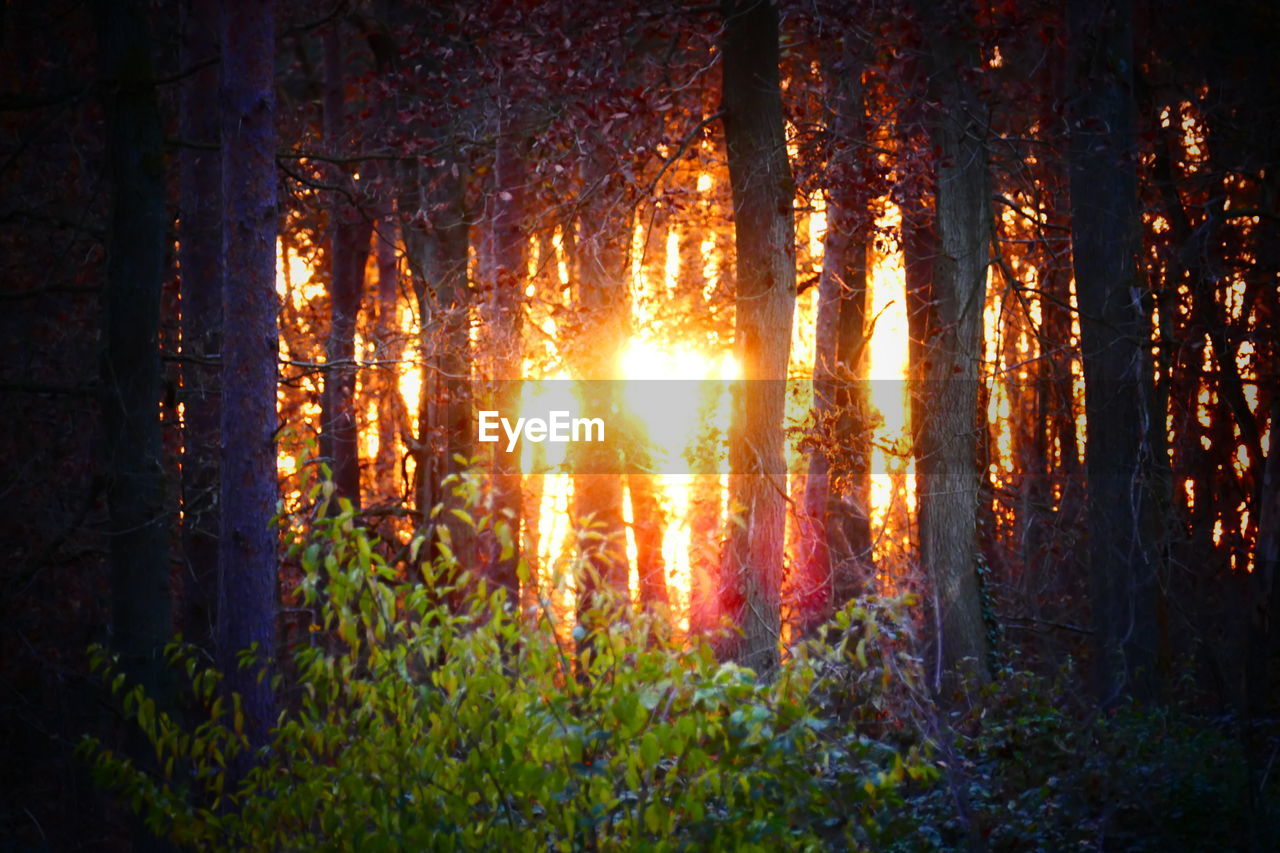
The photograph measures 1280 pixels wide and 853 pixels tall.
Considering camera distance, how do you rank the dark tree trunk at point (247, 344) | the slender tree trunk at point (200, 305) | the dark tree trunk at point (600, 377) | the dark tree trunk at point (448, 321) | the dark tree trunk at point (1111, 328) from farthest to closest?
the dark tree trunk at point (600, 377) → the dark tree trunk at point (448, 321) → the slender tree trunk at point (200, 305) → the dark tree trunk at point (1111, 328) → the dark tree trunk at point (247, 344)

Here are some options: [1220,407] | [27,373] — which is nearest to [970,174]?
[1220,407]

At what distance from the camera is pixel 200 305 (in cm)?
1345

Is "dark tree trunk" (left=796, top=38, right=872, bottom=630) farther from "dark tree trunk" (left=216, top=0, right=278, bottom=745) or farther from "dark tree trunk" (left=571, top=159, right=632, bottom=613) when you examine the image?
"dark tree trunk" (left=216, top=0, right=278, bottom=745)

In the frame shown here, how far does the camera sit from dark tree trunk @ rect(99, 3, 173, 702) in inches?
422

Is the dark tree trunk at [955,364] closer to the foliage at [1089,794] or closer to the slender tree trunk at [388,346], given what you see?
the foliage at [1089,794]

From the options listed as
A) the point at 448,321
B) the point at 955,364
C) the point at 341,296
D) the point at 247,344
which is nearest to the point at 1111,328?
the point at 955,364

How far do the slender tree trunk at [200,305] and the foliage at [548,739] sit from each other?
7754mm

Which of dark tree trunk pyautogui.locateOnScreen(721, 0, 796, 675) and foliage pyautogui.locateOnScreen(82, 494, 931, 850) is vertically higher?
dark tree trunk pyautogui.locateOnScreen(721, 0, 796, 675)

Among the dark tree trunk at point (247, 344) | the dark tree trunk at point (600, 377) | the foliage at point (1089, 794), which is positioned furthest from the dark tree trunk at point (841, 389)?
the dark tree trunk at point (247, 344)

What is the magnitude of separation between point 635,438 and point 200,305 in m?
8.04

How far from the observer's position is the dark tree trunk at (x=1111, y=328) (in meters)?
13.0

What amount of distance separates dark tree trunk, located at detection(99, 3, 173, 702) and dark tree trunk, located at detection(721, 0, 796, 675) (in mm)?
5602

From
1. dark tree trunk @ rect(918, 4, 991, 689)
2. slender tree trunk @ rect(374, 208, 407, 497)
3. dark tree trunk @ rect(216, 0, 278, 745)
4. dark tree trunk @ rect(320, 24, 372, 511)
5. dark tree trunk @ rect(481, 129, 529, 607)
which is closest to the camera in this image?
dark tree trunk @ rect(216, 0, 278, 745)

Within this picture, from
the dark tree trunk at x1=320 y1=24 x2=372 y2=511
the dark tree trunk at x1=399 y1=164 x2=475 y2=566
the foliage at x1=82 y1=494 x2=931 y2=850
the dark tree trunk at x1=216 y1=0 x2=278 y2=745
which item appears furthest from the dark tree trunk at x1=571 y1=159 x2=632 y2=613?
the foliage at x1=82 y1=494 x2=931 y2=850
